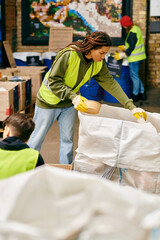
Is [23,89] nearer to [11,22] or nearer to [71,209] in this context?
[11,22]

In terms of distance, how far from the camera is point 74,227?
1.15 metres

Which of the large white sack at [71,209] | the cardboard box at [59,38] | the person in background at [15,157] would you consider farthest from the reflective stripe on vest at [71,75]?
the cardboard box at [59,38]

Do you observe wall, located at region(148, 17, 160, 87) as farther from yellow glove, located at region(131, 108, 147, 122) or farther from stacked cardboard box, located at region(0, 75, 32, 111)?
yellow glove, located at region(131, 108, 147, 122)

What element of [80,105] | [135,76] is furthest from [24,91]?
[80,105]

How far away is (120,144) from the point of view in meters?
2.54

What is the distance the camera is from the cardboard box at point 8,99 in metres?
4.81

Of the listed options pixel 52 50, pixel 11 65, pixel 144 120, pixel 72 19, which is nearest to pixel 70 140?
pixel 144 120

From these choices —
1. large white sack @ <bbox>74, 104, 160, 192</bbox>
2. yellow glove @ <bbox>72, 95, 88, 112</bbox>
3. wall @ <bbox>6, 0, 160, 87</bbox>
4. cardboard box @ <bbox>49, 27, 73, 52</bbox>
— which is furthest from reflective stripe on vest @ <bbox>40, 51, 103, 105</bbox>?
wall @ <bbox>6, 0, 160, 87</bbox>

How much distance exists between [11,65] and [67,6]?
233 cm

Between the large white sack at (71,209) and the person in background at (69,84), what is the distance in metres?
1.52

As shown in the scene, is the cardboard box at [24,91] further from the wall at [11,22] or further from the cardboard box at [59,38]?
the wall at [11,22]

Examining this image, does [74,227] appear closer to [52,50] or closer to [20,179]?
[20,179]

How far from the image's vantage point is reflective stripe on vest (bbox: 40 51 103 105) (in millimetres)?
2976

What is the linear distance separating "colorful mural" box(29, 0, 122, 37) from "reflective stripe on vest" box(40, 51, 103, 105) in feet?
18.4
